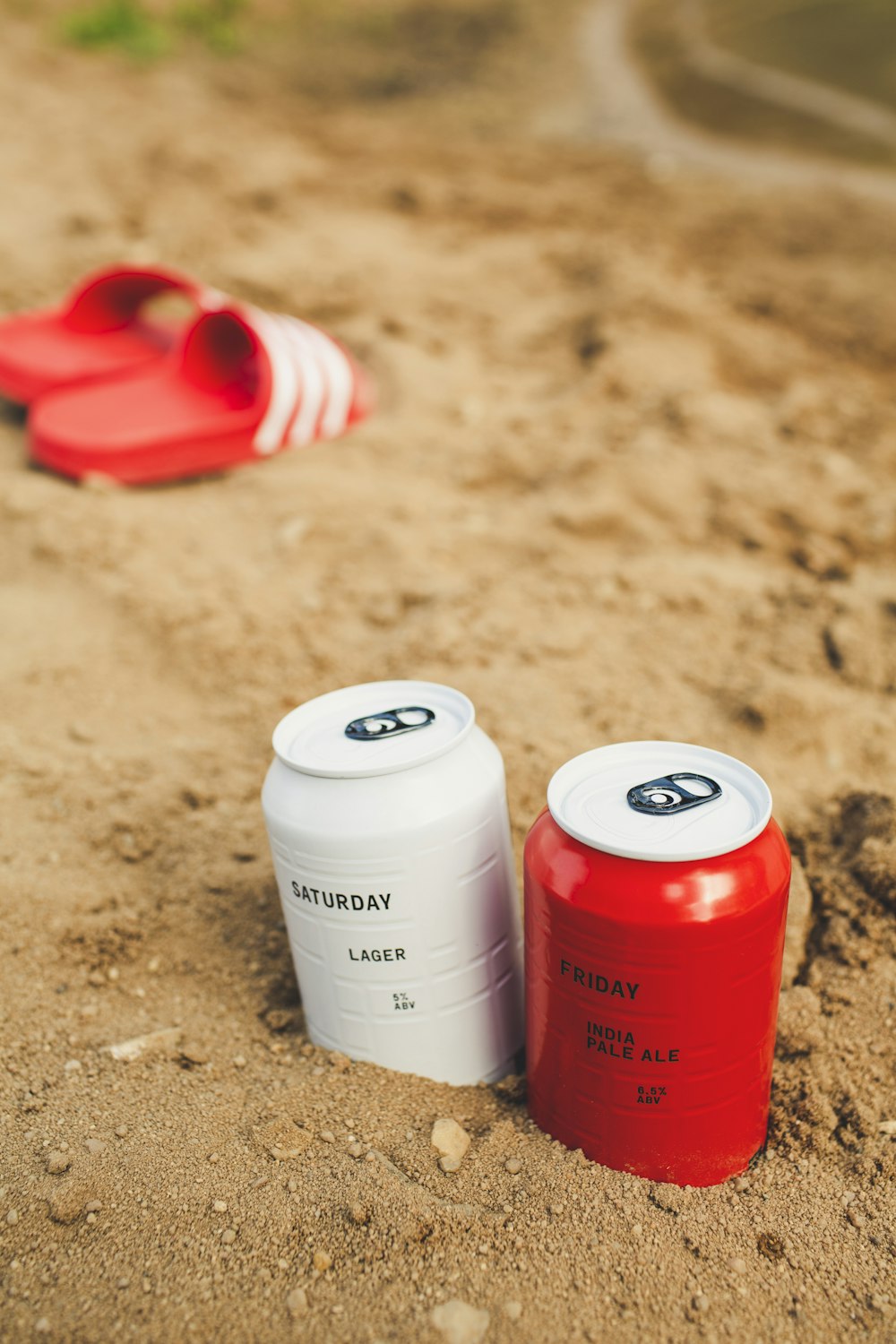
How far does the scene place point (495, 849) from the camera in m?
1.71

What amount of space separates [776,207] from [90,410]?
4228mm

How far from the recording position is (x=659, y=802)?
153 cm

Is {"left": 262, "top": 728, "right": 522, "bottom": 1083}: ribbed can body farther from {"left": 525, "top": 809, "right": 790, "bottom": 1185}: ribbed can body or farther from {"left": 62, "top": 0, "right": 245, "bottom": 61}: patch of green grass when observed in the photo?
{"left": 62, "top": 0, "right": 245, "bottom": 61}: patch of green grass

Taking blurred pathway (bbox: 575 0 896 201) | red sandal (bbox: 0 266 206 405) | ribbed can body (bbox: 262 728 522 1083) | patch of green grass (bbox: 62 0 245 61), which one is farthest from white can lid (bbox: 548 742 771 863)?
patch of green grass (bbox: 62 0 245 61)

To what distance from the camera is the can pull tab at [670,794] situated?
152 cm

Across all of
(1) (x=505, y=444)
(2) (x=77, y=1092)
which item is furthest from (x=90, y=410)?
(2) (x=77, y=1092)

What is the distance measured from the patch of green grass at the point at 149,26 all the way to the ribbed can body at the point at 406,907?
9331mm

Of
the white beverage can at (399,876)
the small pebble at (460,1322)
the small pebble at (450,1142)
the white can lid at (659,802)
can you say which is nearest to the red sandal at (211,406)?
the white beverage can at (399,876)

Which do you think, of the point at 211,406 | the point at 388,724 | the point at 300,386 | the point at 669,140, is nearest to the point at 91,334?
the point at 211,406

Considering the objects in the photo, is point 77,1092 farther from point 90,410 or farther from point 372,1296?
point 90,410

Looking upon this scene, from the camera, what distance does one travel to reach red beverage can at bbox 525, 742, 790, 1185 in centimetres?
144

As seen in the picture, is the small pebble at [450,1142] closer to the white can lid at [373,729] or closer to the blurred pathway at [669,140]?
the white can lid at [373,729]

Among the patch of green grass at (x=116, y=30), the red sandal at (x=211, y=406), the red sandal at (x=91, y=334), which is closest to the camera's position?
the red sandal at (x=211, y=406)

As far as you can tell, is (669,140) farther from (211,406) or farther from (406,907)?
(406,907)
